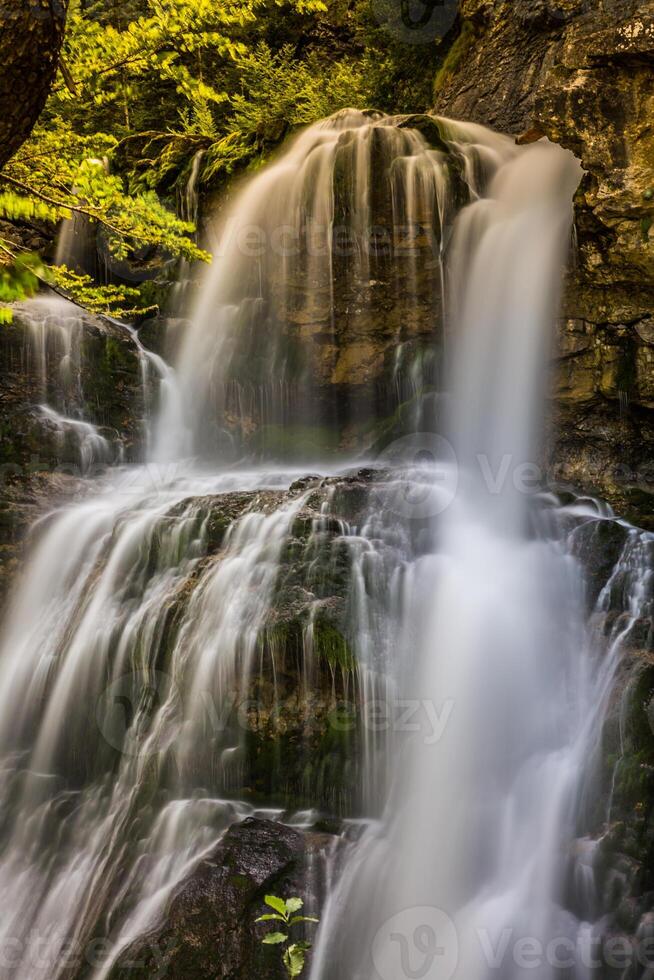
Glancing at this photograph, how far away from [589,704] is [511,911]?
4.67 ft

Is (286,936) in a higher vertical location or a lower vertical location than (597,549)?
lower

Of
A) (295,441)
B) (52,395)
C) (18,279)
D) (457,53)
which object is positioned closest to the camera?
(18,279)

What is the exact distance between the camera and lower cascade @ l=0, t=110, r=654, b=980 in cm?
450

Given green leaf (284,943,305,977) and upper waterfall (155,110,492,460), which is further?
upper waterfall (155,110,492,460)

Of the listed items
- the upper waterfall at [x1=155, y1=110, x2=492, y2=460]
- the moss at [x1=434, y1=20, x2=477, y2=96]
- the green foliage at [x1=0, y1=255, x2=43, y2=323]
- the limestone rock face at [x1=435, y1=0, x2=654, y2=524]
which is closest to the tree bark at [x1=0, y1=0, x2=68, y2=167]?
the green foliage at [x1=0, y1=255, x2=43, y2=323]

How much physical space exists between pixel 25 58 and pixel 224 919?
4.29 meters

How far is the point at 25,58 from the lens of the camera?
3051mm

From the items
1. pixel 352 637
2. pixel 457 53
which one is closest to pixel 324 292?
pixel 352 637

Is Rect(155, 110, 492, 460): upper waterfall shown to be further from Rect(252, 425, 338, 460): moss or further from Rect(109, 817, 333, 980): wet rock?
Rect(109, 817, 333, 980): wet rock

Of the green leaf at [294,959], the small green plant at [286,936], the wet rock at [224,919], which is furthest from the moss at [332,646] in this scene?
the green leaf at [294,959]

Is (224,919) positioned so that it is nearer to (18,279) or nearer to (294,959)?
(294,959)

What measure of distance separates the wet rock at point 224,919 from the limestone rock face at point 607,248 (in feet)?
13.8

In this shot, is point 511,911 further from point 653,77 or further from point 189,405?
point 189,405

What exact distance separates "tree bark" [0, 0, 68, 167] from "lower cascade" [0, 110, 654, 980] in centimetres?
370
